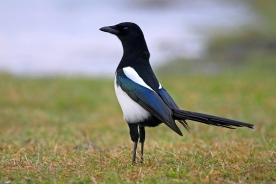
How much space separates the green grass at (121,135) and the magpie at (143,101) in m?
0.35

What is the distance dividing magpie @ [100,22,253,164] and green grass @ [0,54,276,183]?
347mm

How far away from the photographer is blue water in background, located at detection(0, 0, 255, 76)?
16344 mm

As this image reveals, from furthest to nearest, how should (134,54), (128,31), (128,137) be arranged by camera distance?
(128,137) → (128,31) → (134,54)

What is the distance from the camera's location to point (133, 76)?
476 cm

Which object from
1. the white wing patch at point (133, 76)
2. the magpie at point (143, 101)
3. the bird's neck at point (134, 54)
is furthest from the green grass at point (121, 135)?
the bird's neck at point (134, 54)

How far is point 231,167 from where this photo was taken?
14.3ft

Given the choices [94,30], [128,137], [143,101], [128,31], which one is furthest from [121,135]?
[94,30]

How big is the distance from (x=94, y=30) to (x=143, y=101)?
1683 centimetres

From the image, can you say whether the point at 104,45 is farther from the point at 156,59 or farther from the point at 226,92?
the point at 226,92

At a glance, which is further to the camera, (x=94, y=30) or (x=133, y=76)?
(x=94, y=30)

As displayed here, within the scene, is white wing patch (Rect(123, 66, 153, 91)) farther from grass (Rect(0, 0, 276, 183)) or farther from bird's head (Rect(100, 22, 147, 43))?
grass (Rect(0, 0, 276, 183))

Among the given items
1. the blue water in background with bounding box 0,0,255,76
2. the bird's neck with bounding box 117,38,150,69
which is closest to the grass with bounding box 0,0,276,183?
the bird's neck with bounding box 117,38,150,69

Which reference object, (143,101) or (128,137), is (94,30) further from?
(143,101)

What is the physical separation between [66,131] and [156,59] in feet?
32.2
